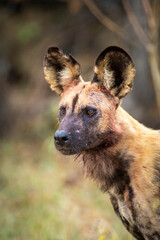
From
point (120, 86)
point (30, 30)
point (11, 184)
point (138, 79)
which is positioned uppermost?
point (30, 30)

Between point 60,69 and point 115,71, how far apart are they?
2.55 ft

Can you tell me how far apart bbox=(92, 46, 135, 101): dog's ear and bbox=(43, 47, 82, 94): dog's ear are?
13.9 inches

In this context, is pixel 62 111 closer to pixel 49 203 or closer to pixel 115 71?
pixel 115 71

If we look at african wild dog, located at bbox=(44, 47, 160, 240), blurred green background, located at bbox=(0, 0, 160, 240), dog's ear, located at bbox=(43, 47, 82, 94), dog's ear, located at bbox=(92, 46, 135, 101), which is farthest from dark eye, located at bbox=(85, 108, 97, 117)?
blurred green background, located at bbox=(0, 0, 160, 240)

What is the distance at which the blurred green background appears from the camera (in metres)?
5.73

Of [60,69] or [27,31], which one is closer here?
[60,69]

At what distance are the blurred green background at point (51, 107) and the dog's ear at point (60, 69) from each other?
2.40 feet

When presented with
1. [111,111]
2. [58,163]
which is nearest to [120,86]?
[111,111]

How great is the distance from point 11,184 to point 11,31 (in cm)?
637

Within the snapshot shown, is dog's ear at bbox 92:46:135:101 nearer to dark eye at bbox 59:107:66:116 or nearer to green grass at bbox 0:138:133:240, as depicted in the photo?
dark eye at bbox 59:107:66:116

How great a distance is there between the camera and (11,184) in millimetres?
7875

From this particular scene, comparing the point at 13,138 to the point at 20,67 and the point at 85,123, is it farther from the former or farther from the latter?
the point at 85,123

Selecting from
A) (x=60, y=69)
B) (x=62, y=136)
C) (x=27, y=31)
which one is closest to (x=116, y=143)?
(x=62, y=136)

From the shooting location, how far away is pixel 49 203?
6.77 metres
